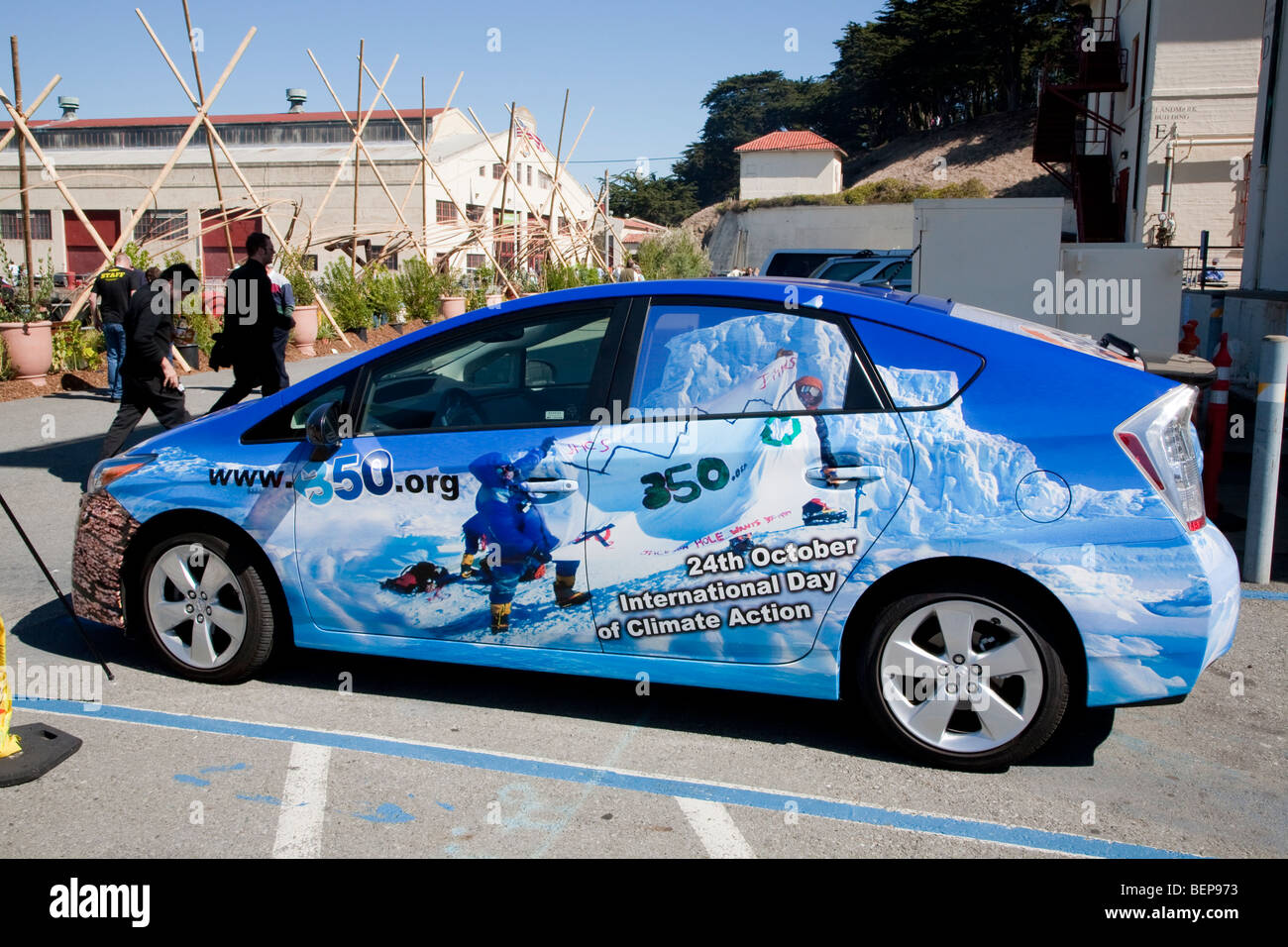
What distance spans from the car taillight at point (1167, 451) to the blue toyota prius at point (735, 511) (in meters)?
0.01

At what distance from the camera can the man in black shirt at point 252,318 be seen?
862cm

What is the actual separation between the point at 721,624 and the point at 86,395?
484 inches

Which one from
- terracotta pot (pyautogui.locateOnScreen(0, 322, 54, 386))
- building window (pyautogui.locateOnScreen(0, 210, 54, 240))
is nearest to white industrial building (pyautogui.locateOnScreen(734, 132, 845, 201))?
building window (pyautogui.locateOnScreen(0, 210, 54, 240))

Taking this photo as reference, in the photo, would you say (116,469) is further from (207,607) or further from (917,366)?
(917,366)

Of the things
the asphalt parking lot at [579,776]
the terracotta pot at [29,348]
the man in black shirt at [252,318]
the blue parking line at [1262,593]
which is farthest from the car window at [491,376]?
the terracotta pot at [29,348]

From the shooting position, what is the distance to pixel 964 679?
377 cm

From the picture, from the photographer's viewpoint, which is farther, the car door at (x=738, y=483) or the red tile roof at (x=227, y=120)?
the red tile roof at (x=227, y=120)

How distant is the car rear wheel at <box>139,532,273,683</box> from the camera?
4504 mm

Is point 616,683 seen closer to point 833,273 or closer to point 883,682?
point 883,682

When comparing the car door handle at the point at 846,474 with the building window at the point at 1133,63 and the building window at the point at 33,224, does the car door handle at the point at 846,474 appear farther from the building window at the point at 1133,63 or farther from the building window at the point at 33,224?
the building window at the point at 33,224

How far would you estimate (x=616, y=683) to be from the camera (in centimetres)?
480
